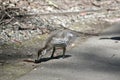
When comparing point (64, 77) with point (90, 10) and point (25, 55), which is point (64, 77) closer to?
point (25, 55)

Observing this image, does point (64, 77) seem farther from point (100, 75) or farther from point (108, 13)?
point (108, 13)

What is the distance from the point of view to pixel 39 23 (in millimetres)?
10211

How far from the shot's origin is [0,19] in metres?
9.91

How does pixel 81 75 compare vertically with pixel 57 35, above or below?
below

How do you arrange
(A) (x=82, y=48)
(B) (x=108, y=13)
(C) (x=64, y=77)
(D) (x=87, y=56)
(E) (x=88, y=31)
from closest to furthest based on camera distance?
(C) (x=64, y=77) < (D) (x=87, y=56) < (A) (x=82, y=48) < (E) (x=88, y=31) < (B) (x=108, y=13)

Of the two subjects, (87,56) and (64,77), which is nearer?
(64,77)

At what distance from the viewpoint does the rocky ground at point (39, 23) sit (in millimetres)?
7610

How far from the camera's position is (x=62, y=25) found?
10055 millimetres

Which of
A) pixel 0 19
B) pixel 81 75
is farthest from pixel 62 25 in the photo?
pixel 81 75

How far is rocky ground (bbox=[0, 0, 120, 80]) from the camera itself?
7.61 meters

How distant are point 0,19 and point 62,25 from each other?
1.38 meters

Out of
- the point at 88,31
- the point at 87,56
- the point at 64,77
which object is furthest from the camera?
the point at 88,31

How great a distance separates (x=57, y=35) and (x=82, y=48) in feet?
3.97

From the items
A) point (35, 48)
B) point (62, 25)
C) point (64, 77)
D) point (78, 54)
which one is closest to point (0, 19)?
point (62, 25)
